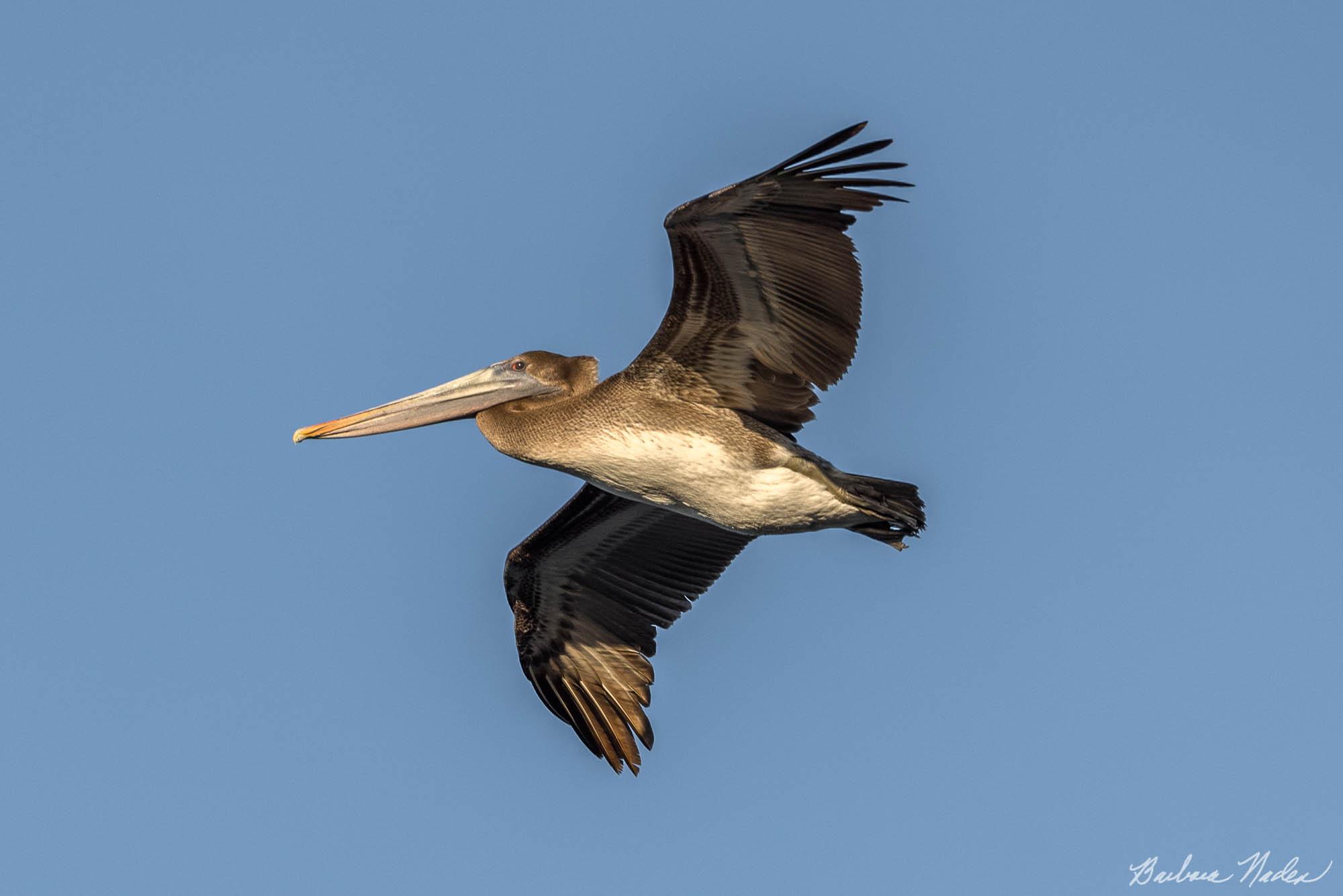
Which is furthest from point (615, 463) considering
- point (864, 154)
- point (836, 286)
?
point (864, 154)

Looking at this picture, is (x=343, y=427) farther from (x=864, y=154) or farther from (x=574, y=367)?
(x=864, y=154)

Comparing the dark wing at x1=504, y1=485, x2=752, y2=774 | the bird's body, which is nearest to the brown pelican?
the bird's body

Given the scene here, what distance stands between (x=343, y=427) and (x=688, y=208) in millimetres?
3073

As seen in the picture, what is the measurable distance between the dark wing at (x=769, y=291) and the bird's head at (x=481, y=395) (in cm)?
67

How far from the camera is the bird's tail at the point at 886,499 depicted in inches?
427

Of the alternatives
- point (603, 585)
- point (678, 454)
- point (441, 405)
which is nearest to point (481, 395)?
point (441, 405)

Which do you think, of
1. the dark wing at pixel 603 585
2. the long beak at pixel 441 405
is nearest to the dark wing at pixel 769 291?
the long beak at pixel 441 405

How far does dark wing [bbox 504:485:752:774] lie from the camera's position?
→ 41.5ft

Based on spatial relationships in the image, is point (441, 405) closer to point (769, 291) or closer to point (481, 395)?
point (481, 395)

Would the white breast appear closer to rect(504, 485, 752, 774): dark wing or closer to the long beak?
the long beak

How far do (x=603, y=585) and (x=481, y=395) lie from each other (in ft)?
6.43

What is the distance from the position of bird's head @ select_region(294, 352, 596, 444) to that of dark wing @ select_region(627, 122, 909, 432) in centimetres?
67

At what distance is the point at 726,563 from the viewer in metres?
12.8

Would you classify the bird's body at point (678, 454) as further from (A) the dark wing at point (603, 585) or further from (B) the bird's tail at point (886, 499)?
(A) the dark wing at point (603, 585)
